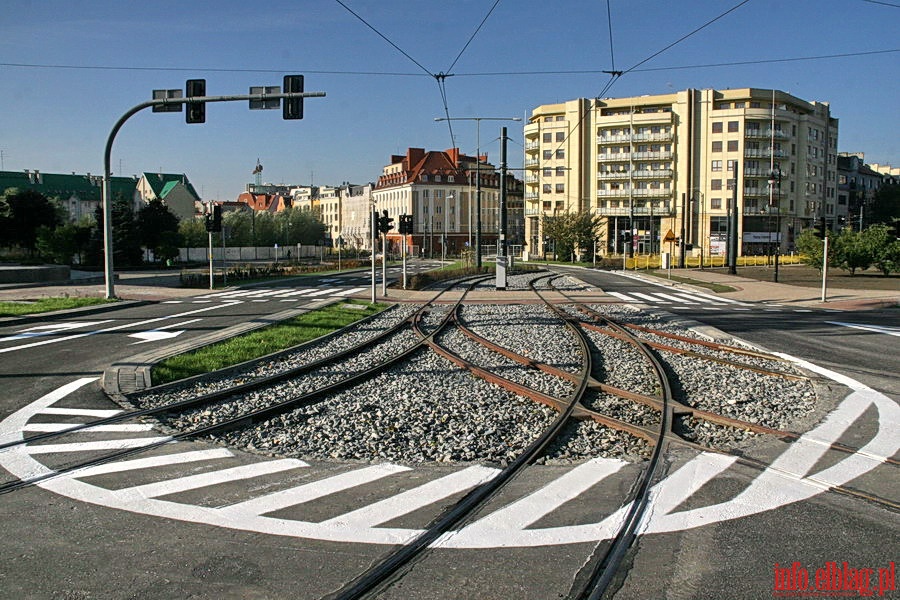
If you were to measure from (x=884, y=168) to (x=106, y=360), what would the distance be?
6791 inches

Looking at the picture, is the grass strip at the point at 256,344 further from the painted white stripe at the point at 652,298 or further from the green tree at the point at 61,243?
the green tree at the point at 61,243

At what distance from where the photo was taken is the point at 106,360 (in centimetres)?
1251

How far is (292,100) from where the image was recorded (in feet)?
57.7

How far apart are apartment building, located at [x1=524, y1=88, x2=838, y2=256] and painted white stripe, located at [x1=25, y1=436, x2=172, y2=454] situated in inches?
2966

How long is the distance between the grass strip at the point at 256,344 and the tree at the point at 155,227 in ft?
124

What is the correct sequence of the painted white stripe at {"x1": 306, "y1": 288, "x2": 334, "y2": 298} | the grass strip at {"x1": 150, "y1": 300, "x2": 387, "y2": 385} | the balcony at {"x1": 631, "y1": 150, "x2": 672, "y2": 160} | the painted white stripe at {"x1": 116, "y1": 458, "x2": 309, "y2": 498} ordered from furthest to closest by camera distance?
1. the balcony at {"x1": 631, "y1": 150, "x2": 672, "y2": 160}
2. the painted white stripe at {"x1": 306, "y1": 288, "x2": 334, "y2": 298}
3. the grass strip at {"x1": 150, "y1": 300, "x2": 387, "y2": 385}
4. the painted white stripe at {"x1": 116, "y1": 458, "x2": 309, "y2": 498}

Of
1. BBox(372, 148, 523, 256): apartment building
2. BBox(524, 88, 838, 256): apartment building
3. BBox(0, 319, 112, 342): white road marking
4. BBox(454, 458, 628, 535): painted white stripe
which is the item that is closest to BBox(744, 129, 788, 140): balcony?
BBox(524, 88, 838, 256): apartment building

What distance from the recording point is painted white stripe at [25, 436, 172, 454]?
23.2 ft

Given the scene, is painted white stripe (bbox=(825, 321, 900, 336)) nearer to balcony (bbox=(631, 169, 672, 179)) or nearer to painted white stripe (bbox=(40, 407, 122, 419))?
painted white stripe (bbox=(40, 407, 122, 419))

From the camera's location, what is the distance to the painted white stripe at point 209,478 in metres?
5.86

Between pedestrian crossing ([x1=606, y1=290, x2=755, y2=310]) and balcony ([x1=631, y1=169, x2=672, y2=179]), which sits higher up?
balcony ([x1=631, y1=169, x2=672, y2=179])

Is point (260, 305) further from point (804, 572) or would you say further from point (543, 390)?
point (804, 572)

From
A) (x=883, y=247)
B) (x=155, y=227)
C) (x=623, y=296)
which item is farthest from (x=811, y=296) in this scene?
(x=155, y=227)

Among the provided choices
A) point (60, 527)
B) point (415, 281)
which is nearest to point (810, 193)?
point (415, 281)
